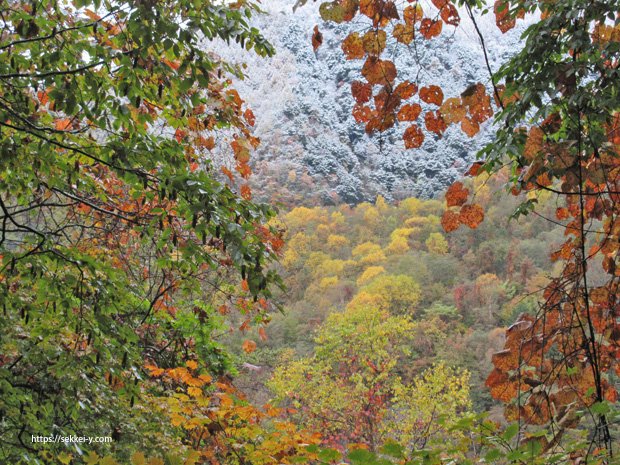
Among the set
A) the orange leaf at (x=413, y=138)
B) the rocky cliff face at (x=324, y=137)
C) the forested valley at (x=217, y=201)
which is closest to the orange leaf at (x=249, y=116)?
the forested valley at (x=217, y=201)

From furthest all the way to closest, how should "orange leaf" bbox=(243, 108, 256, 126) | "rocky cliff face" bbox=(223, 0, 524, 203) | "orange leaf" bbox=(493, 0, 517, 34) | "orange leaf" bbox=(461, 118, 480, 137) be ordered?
"rocky cliff face" bbox=(223, 0, 524, 203) < "orange leaf" bbox=(243, 108, 256, 126) < "orange leaf" bbox=(493, 0, 517, 34) < "orange leaf" bbox=(461, 118, 480, 137)

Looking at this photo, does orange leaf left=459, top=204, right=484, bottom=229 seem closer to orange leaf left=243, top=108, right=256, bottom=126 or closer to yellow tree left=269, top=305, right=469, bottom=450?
orange leaf left=243, top=108, right=256, bottom=126

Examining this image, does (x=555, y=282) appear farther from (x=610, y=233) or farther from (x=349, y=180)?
(x=349, y=180)

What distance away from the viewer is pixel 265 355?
88.4 feet

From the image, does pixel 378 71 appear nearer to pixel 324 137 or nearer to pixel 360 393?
pixel 360 393

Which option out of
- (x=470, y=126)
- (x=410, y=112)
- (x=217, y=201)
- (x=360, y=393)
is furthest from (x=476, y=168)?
(x=360, y=393)

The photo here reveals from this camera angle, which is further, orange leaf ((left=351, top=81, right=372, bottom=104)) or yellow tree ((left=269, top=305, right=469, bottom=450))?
yellow tree ((left=269, top=305, right=469, bottom=450))

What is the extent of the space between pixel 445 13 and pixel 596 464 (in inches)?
41.6

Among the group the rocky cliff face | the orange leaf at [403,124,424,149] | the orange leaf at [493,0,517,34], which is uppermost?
the rocky cliff face

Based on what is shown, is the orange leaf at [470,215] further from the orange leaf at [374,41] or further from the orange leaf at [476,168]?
the orange leaf at [374,41]

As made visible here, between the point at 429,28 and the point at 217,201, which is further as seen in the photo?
the point at 217,201

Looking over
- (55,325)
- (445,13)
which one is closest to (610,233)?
(445,13)

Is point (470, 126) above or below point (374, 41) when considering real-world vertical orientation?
below

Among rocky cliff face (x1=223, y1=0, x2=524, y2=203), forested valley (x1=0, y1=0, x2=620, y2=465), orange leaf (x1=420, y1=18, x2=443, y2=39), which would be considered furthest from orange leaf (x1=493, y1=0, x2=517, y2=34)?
rocky cliff face (x1=223, y1=0, x2=524, y2=203)
